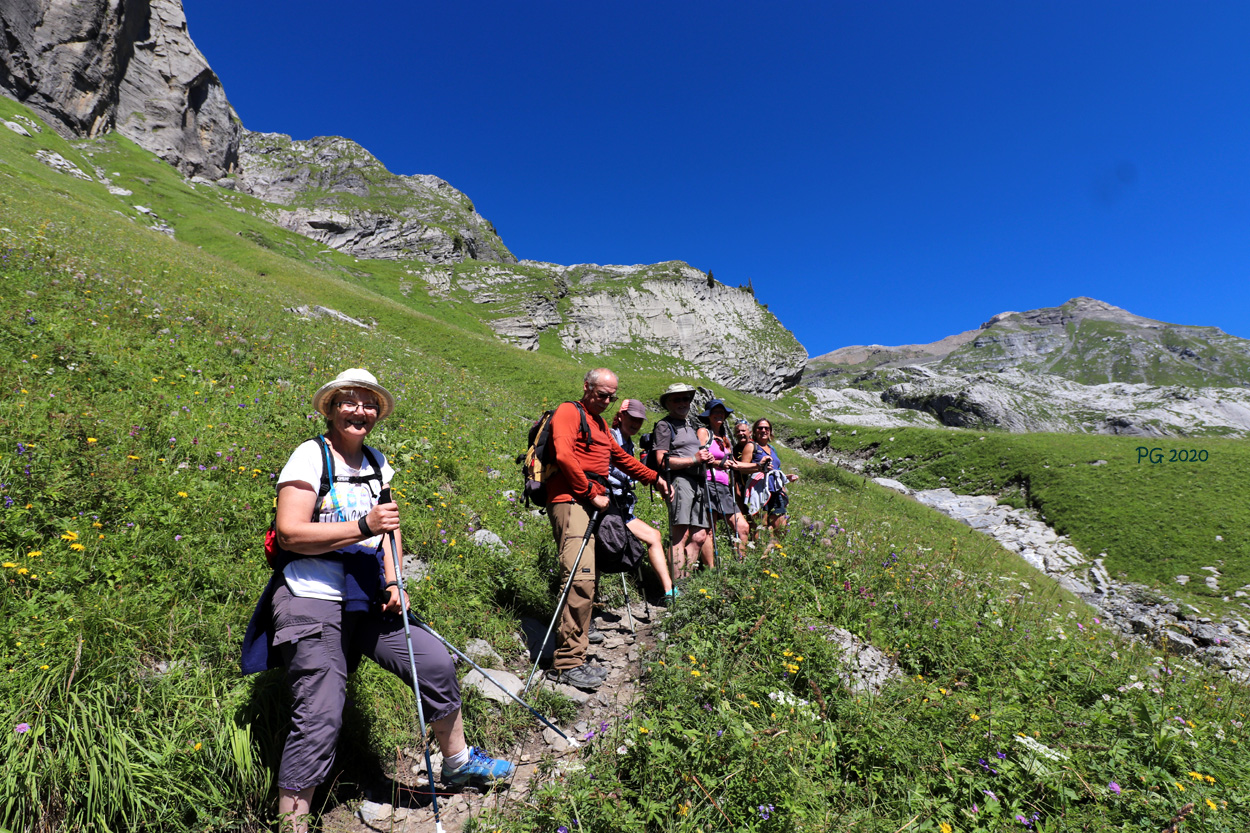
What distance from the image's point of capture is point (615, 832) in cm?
321

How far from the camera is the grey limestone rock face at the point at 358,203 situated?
399 ft

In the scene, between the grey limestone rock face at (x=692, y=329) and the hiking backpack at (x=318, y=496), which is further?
the grey limestone rock face at (x=692, y=329)

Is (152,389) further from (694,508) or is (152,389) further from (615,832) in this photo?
(615,832)

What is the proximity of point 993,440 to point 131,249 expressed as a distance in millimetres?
48360

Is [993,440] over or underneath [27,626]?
over

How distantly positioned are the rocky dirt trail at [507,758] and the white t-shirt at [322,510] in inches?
61.8

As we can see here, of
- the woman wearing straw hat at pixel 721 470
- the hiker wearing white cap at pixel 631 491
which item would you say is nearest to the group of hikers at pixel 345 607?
the hiker wearing white cap at pixel 631 491

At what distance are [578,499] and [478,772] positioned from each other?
289 cm

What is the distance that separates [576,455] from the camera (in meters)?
6.00

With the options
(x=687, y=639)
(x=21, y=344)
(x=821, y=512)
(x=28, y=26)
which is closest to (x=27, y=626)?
(x=687, y=639)

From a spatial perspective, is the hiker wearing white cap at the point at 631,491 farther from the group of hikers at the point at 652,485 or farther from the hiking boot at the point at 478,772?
the hiking boot at the point at 478,772

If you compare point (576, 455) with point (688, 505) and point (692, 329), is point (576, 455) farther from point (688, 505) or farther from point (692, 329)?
point (692, 329)

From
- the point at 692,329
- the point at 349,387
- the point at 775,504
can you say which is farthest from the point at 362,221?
the point at 349,387

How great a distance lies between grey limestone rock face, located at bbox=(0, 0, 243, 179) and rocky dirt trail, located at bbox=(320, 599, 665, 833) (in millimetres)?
128508
